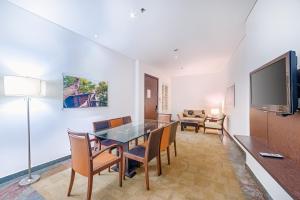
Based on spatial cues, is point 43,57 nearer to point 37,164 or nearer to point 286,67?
point 37,164

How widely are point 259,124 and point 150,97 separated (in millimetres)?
4057

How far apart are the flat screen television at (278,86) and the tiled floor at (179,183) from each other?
1243 millimetres

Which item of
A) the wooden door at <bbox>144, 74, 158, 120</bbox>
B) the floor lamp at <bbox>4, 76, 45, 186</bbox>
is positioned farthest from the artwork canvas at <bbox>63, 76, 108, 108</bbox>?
the wooden door at <bbox>144, 74, 158, 120</bbox>

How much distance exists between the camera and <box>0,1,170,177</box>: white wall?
2.10 meters

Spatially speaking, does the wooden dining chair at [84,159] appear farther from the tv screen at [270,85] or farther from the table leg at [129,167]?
the tv screen at [270,85]

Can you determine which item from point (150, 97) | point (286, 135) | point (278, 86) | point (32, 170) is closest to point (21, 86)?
point (32, 170)

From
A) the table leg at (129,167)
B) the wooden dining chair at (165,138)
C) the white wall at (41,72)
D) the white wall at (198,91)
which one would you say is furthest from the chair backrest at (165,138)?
the white wall at (198,91)

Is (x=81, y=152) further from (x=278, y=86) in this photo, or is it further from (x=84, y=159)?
(x=278, y=86)

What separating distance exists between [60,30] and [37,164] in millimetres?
2452

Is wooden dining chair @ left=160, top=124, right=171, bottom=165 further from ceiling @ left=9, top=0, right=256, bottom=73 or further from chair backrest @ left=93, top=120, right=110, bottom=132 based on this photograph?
ceiling @ left=9, top=0, right=256, bottom=73

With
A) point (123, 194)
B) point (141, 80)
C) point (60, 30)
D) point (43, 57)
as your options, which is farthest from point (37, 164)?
point (141, 80)

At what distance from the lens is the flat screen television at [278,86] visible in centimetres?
107

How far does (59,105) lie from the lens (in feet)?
8.96

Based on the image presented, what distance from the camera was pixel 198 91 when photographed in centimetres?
734
